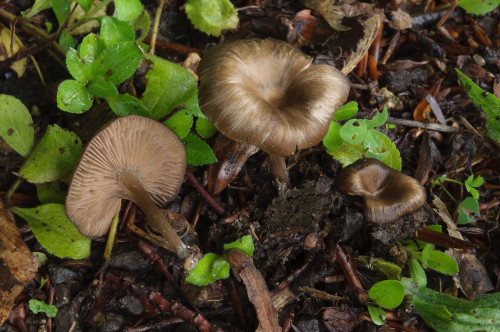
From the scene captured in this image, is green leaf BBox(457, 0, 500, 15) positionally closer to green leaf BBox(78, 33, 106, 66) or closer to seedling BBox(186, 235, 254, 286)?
seedling BBox(186, 235, 254, 286)

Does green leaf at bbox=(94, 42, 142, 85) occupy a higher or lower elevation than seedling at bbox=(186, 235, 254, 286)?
higher

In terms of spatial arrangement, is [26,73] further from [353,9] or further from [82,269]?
[353,9]

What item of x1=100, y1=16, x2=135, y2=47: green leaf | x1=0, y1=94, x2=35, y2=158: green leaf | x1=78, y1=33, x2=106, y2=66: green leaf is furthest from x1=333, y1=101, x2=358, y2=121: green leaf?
x1=0, y1=94, x2=35, y2=158: green leaf

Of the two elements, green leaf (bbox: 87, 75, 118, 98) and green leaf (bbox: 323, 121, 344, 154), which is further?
green leaf (bbox: 323, 121, 344, 154)

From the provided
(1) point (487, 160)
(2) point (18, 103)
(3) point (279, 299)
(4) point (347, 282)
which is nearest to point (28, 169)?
(2) point (18, 103)

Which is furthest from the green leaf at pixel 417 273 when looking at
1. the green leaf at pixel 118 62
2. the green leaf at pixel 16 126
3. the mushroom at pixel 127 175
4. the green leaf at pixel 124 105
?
the green leaf at pixel 16 126

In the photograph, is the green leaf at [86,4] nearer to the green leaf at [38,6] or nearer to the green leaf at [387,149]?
the green leaf at [38,6]
